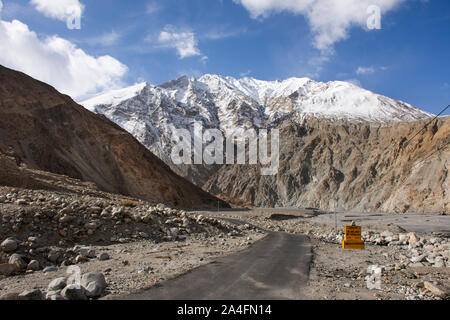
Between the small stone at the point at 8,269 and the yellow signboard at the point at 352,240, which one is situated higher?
the small stone at the point at 8,269

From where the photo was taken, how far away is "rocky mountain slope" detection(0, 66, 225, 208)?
39.8 m

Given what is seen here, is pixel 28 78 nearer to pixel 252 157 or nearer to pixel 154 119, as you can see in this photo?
pixel 252 157

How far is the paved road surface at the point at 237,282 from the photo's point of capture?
577 centimetres

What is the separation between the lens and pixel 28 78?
49.6 m

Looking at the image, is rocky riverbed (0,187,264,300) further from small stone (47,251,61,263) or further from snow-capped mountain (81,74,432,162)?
snow-capped mountain (81,74,432,162)

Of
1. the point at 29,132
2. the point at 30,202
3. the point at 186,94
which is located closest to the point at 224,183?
the point at 29,132

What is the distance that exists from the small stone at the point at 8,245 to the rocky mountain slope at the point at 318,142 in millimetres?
56837

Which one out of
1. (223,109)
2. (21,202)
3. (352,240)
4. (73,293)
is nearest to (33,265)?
(73,293)

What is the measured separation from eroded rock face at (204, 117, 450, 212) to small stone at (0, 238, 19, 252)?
5598cm

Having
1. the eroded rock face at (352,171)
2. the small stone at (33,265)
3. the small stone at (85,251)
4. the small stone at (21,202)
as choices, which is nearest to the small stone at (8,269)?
the small stone at (33,265)

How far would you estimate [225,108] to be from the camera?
168500 millimetres

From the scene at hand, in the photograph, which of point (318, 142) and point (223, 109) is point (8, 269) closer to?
point (318, 142)

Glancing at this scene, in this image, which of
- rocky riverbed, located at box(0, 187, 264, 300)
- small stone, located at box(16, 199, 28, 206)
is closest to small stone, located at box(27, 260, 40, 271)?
rocky riverbed, located at box(0, 187, 264, 300)

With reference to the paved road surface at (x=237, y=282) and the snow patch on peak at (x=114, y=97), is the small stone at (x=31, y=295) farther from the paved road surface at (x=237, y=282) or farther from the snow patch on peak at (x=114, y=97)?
the snow patch on peak at (x=114, y=97)
